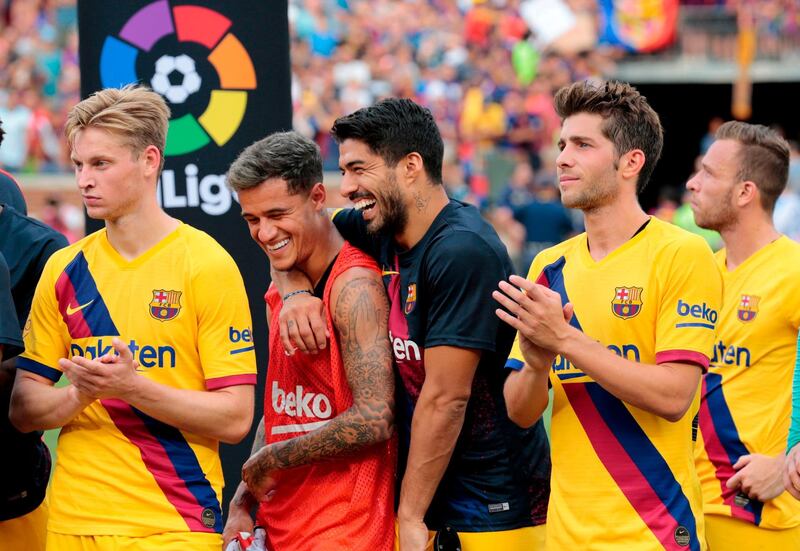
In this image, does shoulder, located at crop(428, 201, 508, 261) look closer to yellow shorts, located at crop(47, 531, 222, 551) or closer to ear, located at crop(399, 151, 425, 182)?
ear, located at crop(399, 151, 425, 182)

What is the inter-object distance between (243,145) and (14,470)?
2.04m

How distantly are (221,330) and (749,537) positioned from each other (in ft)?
8.45

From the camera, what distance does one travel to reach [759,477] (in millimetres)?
5020

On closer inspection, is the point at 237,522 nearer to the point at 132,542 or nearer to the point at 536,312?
the point at 132,542

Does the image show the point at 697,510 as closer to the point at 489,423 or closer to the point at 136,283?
the point at 489,423

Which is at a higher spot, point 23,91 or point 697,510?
point 23,91

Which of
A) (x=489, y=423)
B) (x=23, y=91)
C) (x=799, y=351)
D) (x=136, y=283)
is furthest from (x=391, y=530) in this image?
(x=23, y=91)

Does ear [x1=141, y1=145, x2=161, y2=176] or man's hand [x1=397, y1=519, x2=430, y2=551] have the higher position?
ear [x1=141, y1=145, x2=161, y2=176]

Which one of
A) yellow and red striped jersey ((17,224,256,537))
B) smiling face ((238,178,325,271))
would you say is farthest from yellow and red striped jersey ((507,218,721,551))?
yellow and red striped jersey ((17,224,256,537))

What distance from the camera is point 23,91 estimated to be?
22.3 m

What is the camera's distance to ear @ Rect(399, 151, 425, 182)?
4488 mm

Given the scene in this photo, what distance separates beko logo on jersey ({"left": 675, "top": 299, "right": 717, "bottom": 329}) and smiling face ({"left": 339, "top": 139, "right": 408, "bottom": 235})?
1110 millimetres

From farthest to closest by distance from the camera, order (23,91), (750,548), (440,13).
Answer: (440,13) < (23,91) < (750,548)

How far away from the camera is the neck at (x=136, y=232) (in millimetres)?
4452
